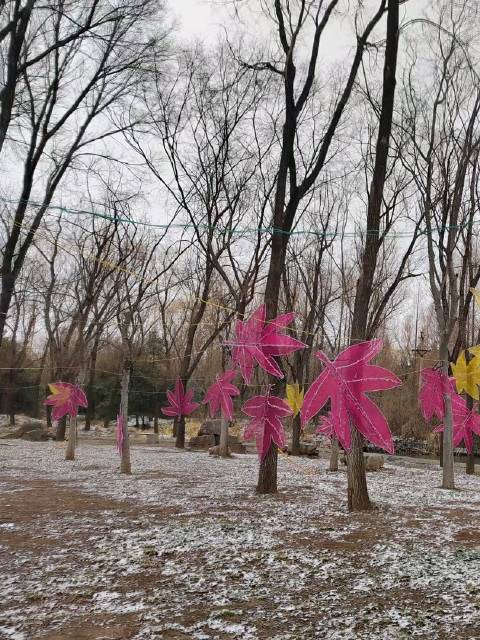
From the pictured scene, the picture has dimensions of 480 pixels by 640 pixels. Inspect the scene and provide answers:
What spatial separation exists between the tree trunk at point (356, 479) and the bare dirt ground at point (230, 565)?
0.89 feet

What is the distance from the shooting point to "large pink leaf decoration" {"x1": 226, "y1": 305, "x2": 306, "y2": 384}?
7.16 m

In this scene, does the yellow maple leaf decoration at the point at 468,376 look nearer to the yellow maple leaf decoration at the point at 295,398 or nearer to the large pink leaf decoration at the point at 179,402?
the yellow maple leaf decoration at the point at 295,398

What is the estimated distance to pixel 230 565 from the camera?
4.43 metres

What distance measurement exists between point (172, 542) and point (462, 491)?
269 inches

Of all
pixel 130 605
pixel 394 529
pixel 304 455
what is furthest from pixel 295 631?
pixel 304 455

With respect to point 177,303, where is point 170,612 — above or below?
below

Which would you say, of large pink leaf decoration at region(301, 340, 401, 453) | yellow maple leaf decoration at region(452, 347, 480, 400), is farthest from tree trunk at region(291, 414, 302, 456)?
large pink leaf decoration at region(301, 340, 401, 453)

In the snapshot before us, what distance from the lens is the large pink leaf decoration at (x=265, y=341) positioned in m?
7.16

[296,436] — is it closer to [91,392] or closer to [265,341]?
[265,341]

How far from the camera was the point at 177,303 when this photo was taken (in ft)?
73.4

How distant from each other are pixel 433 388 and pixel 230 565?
21.1 feet

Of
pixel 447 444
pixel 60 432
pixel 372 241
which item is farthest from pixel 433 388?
pixel 60 432

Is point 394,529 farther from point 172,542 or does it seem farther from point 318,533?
point 172,542

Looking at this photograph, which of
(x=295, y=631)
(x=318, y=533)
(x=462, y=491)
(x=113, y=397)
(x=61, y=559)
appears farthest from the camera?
(x=113, y=397)
